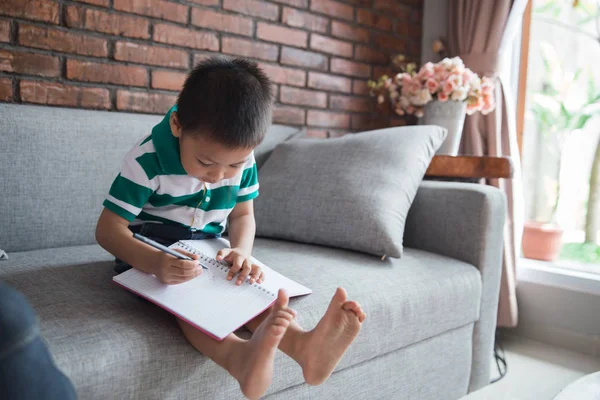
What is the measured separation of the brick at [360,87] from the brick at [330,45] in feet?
0.46

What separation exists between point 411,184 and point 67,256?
1017 millimetres

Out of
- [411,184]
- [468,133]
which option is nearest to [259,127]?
[411,184]

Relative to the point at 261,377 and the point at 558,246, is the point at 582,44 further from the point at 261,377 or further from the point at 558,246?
the point at 261,377

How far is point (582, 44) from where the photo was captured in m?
2.63

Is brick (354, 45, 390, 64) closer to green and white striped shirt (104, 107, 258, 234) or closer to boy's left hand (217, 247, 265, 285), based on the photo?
green and white striped shirt (104, 107, 258, 234)

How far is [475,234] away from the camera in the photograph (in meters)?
1.67

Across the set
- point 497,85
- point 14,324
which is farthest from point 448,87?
point 14,324

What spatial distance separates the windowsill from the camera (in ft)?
7.35

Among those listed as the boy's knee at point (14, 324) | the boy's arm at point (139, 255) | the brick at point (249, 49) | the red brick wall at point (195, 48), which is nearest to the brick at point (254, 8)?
the red brick wall at point (195, 48)

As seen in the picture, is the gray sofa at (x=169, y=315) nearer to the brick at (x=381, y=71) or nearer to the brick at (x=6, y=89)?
the brick at (x=6, y=89)

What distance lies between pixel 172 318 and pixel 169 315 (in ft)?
0.04

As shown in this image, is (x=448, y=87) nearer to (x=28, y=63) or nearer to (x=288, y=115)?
(x=288, y=115)

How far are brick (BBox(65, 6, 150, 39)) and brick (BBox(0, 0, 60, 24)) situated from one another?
0.14 ft

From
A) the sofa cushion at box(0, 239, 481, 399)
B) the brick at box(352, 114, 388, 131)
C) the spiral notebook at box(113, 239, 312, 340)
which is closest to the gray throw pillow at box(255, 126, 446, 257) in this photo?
the sofa cushion at box(0, 239, 481, 399)
